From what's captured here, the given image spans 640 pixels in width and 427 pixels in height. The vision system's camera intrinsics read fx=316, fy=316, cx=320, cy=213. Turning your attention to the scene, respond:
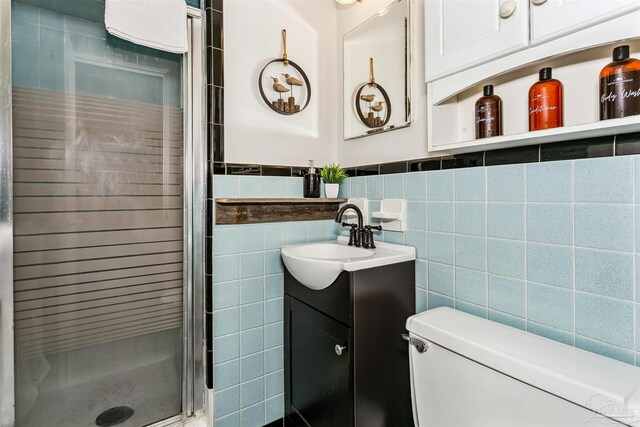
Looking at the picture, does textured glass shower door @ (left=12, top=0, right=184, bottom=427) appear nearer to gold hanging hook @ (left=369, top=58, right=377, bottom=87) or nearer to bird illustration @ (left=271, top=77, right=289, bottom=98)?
bird illustration @ (left=271, top=77, right=289, bottom=98)

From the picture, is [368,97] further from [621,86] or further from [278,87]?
[621,86]

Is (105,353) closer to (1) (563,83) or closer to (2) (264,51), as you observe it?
(2) (264,51)

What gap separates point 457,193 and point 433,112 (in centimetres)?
31

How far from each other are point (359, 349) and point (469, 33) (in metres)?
1.11

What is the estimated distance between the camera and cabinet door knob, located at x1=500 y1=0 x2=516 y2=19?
872mm

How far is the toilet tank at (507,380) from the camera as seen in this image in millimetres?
Result: 669

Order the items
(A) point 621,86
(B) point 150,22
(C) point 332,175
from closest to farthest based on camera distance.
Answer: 1. (A) point 621,86
2. (B) point 150,22
3. (C) point 332,175

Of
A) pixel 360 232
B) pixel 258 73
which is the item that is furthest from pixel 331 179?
pixel 258 73

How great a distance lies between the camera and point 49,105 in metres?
1.11

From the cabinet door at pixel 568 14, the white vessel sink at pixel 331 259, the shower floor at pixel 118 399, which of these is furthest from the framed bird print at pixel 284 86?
the shower floor at pixel 118 399

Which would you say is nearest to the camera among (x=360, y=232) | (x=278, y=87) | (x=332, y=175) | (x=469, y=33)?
(x=469, y=33)

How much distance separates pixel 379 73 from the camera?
1.53 m

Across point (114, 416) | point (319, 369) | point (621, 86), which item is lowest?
point (114, 416)

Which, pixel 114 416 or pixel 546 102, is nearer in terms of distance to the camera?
pixel 546 102
